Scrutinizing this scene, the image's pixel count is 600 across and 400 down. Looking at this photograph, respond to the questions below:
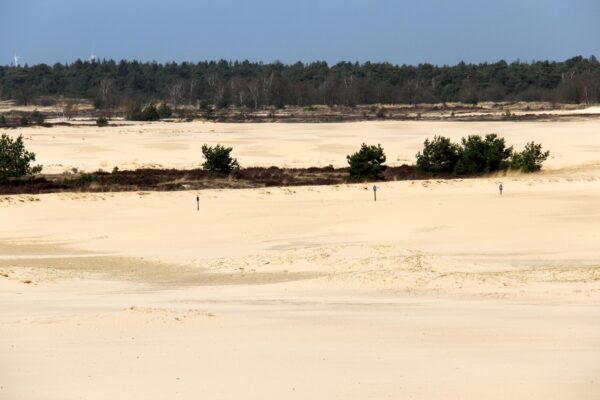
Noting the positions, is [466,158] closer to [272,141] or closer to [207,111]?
[272,141]

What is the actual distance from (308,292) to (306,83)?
388 feet

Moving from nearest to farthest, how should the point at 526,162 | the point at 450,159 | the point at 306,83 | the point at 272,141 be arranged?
the point at 526,162 < the point at 450,159 < the point at 272,141 < the point at 306,83

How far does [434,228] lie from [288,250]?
450 centimetres

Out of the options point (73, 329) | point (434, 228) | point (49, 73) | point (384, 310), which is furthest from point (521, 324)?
point (49, 73)

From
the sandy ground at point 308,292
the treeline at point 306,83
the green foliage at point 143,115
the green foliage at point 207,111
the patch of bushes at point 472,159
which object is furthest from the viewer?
the treeline at point 306,83

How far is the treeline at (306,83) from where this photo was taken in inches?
4486

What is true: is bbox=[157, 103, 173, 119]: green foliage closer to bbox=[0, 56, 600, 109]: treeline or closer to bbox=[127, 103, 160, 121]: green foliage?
bbox=[127, 103, 160, 121]: green foliage

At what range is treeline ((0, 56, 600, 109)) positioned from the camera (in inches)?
4486

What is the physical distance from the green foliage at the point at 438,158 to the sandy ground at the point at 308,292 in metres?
2.52

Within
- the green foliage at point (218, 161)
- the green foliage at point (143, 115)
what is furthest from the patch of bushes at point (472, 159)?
the green foliage at point (143, 115)

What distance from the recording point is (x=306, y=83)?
438ft

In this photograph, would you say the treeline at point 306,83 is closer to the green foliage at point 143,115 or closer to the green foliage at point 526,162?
the green foliage at point 143,115

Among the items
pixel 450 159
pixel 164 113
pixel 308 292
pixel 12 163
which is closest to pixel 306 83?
pixel 164 113

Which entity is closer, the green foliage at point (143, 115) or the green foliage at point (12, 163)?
the green foliage at point (12, 163)
